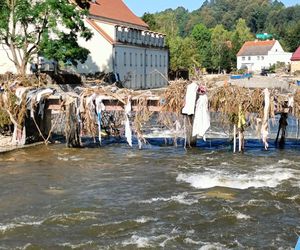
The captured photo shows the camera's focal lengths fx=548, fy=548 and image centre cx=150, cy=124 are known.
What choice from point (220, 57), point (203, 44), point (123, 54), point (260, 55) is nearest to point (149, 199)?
point (123, 54)

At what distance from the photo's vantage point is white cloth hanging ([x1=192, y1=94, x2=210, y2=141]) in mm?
19734

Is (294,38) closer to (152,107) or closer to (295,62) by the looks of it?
(295,62)

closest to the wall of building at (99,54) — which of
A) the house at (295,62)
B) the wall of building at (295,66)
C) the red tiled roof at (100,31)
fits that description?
the red tiled roof at (100,31)

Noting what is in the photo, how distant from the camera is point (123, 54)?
5444 cm

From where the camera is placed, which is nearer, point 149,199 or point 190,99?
point 149,199

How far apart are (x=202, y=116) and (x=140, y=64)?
40.2 m

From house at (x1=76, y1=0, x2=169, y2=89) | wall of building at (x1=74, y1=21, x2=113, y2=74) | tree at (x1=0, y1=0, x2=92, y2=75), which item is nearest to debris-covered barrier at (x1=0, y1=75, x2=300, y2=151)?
tree at (x1=0, y1=0, x2=92, y2=75)

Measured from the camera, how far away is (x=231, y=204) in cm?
1347

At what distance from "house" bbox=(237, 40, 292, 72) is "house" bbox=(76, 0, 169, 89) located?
63.4m

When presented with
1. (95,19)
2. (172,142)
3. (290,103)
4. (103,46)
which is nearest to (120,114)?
(172,142)

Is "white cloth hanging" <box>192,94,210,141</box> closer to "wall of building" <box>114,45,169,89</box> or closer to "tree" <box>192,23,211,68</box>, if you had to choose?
"wall of building" <box>114,45,169,89</box>

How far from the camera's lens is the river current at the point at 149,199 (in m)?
11.1

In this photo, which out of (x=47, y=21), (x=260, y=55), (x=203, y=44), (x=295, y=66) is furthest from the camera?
(x=260, y=55)

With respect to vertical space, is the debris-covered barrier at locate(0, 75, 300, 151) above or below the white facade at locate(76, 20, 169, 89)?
below
